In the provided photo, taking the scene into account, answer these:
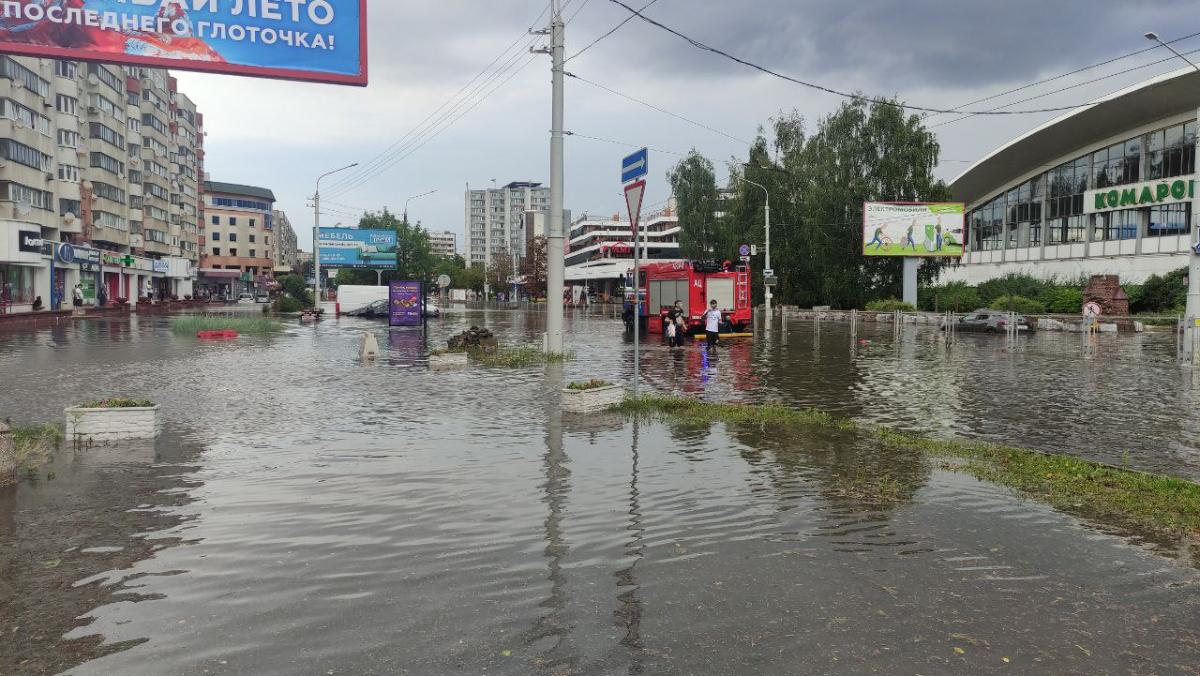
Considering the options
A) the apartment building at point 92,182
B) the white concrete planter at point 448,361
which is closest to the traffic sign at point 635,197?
the white concrete planter at point 448,361

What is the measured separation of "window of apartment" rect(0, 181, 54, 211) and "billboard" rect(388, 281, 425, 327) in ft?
88.3

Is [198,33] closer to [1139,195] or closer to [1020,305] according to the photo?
[1020,305]

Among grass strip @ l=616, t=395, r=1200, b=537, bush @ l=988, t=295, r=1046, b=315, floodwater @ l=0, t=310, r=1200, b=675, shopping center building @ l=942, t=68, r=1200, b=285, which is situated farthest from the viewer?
shopping center building @ l=942, t=68, r=1200, b=285

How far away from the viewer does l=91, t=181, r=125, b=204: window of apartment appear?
219ft

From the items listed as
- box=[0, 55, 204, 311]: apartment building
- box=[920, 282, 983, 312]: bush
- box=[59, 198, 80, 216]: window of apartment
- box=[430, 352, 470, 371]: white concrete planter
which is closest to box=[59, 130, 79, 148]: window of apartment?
box=[0, 55, 204, 311]: apartment building

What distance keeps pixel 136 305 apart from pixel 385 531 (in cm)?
6744

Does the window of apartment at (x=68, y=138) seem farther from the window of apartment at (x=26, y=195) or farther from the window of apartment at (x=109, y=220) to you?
the window of apartment at (x=109, y=220)

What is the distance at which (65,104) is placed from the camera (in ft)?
196

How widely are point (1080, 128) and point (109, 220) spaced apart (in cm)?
7794

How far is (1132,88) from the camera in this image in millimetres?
53000

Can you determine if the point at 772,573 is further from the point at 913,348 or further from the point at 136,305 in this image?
the point at 136,305

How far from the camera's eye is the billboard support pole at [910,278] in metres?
55.6

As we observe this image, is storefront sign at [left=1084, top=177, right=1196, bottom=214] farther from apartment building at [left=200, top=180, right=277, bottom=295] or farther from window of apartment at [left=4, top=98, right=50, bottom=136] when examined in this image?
apartment building at [left=200, top=180, right=277, bottom=295]

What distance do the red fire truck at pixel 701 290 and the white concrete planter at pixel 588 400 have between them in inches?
787
